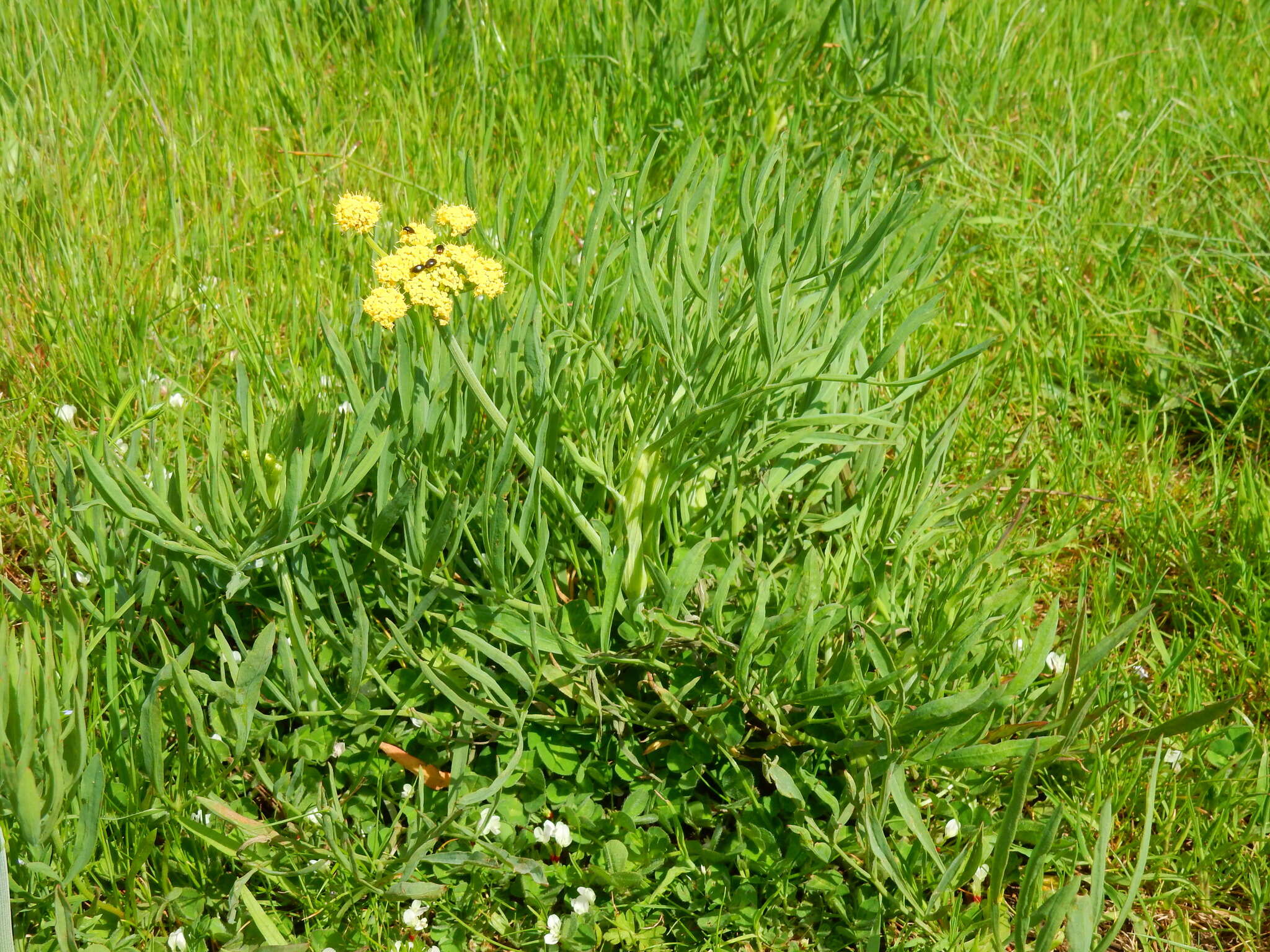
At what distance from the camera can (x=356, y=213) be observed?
4.80 feet

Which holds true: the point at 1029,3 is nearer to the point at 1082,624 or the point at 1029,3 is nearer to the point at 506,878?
the point at 1082,624

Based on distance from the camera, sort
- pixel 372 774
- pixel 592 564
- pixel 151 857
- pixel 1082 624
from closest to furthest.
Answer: pixel 1082 624 < pixel 151 857 < pixel 372 774 < pixel 592 564

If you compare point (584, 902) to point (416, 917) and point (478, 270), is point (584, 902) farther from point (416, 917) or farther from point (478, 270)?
point (478, 270)

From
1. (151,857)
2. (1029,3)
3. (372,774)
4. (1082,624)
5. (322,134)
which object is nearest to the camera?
(1082,624)

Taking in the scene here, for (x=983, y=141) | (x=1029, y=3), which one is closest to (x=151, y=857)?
(x=983, y=141)

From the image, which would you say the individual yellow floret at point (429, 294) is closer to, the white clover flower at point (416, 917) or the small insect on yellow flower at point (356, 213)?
the small insect on yellow flower at point (356, 213)

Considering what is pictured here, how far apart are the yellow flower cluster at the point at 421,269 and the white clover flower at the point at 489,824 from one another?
71 centimetres

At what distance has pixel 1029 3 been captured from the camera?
144 inches

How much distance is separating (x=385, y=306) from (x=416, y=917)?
2.88 ft

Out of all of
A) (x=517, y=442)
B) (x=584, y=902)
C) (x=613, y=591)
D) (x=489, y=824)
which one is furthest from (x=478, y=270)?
(x=584, y=902)

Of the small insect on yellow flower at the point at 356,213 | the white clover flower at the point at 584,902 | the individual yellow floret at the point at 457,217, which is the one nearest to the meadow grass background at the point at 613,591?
the white clover flower at the point at 584,902

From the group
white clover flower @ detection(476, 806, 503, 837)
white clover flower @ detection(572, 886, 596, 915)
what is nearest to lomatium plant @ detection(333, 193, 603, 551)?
white clover flower @ detection(476, 806, 503, 837)

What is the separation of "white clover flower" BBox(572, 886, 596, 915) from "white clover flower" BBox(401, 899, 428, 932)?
218 millimetres

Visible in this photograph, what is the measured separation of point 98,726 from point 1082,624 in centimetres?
144
